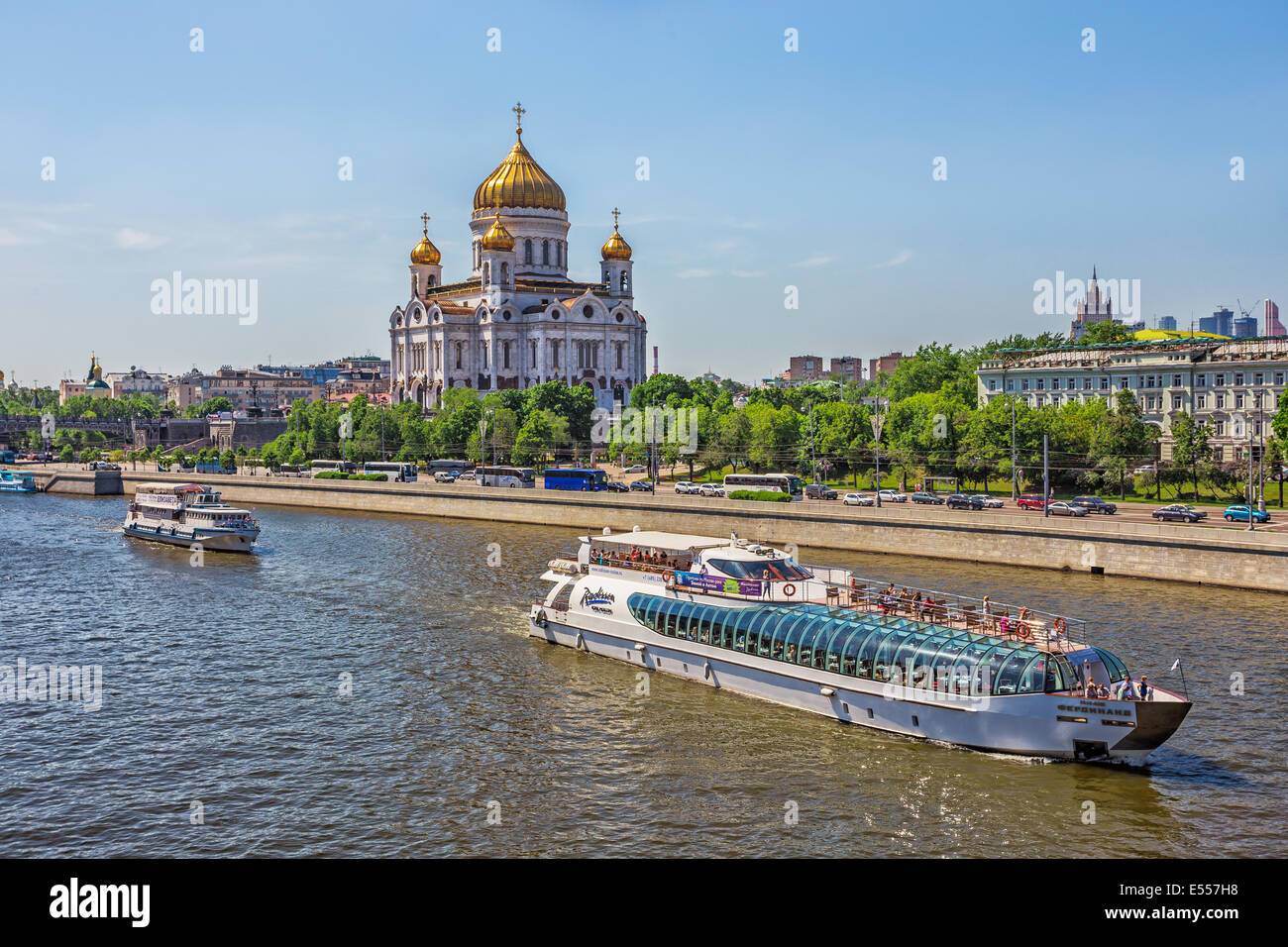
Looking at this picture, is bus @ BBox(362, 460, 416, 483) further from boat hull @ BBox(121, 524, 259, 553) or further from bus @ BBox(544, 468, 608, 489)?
boat hull @ BBox(121, 524, 259, 553)

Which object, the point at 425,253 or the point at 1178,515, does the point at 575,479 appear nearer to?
the point at 1178,515

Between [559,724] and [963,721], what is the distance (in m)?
8.95

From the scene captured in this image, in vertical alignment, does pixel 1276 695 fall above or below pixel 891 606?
below

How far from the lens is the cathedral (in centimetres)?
12512

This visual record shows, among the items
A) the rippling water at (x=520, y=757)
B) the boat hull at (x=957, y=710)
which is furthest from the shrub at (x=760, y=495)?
the boat hull at (x=957, y=710)

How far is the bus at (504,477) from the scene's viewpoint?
79.4 meters

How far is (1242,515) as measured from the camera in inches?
1954

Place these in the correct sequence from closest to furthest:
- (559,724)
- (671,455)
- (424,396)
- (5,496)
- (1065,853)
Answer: (1065,853), (559,724), (671,455), (5,496), (424,396)

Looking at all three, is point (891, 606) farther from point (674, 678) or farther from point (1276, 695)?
point (1276, 695)

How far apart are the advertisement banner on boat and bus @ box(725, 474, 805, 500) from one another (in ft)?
128

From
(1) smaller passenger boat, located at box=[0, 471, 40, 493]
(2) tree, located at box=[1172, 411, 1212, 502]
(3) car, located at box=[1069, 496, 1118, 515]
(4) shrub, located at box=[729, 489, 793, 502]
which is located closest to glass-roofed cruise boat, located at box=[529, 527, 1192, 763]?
(3) car, located at box=[1069, 496, 1118, 515]
